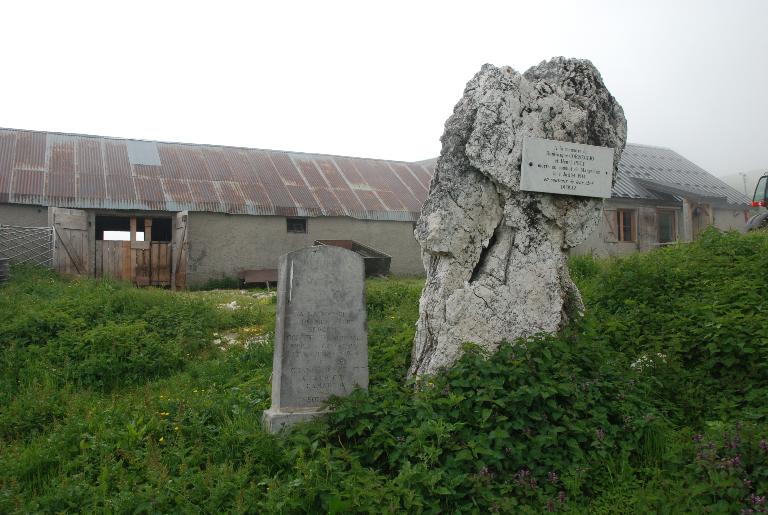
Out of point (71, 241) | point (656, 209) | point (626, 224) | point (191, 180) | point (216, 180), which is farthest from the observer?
point (656, 209)

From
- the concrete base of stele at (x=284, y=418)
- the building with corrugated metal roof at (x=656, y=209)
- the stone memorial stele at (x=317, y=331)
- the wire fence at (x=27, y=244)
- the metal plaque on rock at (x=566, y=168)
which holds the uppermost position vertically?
the building with corrugated metal roof at (x=656, y=209)

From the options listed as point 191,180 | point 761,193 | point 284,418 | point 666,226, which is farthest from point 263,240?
point 761,193

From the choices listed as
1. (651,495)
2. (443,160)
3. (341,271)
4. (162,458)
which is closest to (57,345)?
(162,458)

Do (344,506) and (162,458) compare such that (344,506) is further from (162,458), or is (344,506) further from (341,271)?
(341,271)

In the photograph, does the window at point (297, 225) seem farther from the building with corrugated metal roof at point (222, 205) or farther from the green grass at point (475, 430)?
the green grass at point (475, 430)

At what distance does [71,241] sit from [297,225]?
6.44 m

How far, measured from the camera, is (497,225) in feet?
19.1

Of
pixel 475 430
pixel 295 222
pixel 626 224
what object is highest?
pixel 626 224

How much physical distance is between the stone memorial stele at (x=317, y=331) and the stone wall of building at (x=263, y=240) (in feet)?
39.6

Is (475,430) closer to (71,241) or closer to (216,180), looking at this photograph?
(71,241)

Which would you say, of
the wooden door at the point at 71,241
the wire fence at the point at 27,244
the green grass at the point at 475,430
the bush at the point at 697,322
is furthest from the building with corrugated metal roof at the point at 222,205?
the bush at the point at 697,322

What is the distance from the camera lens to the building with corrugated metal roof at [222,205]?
16328 millimetres

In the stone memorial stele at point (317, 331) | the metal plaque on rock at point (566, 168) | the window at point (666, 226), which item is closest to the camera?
the stone memorial stele at point (317, 331)

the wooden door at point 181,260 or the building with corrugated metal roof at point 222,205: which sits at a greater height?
the building with corrugated metal roof at point 222,205
